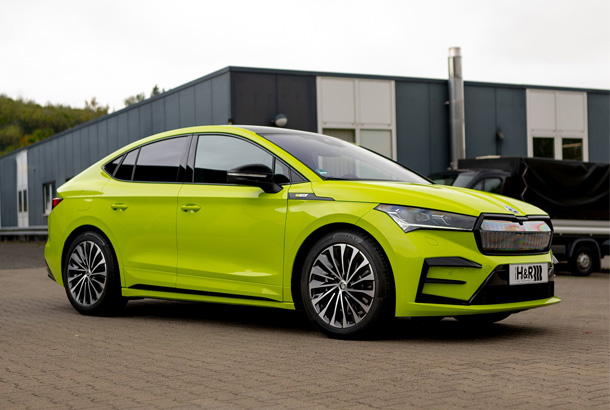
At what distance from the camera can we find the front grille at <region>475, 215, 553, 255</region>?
5.55 meters

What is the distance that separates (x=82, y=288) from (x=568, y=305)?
218 inches

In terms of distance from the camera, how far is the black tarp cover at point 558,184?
50.4ft

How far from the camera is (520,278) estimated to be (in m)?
5.71

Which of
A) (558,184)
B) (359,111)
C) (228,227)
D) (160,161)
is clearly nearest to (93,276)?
(160,161)

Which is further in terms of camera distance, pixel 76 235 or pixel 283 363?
pixel 76 235

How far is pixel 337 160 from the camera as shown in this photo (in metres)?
6.51

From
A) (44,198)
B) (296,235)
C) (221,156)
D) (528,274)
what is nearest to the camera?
(528,274)

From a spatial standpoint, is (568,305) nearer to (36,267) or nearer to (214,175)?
(214,175)

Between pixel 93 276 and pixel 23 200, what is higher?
pixel 23 200

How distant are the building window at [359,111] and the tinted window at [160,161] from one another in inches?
587

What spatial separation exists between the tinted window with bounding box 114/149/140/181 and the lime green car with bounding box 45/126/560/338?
0.5 inches

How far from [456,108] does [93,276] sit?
59.8 feet

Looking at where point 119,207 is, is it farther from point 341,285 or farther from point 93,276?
Answer: point 341,285

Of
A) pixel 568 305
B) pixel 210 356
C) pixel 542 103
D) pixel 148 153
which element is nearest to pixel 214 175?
pixel 148 153
